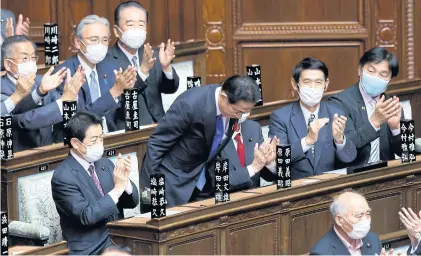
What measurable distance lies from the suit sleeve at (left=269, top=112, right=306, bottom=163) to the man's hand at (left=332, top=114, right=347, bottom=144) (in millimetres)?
179

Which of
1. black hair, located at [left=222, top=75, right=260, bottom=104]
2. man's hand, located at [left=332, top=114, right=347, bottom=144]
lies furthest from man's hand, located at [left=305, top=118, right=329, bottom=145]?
black hair, located at [left=222, top=75, right=260, bottom=104]

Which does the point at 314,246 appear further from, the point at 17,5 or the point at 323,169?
the point at 17,5

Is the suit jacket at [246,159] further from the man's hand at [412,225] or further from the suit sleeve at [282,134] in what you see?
the man's hand at [412,225]

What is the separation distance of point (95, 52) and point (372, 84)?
149 centimetres

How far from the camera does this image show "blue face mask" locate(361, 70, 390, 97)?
24.3ft

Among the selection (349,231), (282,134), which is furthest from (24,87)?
(349,231)

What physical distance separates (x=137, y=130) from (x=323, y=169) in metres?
1.00

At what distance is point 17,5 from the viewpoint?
9430 millimetres

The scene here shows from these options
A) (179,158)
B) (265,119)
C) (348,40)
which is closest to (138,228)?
(179,158)

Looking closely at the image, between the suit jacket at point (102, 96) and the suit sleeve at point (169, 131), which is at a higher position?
the suit jacket at point (102, 96)

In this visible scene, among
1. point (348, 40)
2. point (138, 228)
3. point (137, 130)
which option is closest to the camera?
point (138, 228)

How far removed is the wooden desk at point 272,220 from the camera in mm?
6141

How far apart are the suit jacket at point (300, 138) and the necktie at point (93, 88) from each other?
1.09 metres

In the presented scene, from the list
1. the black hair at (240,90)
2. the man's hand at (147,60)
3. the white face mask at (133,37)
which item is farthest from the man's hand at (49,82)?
the black hair at (240,90)
